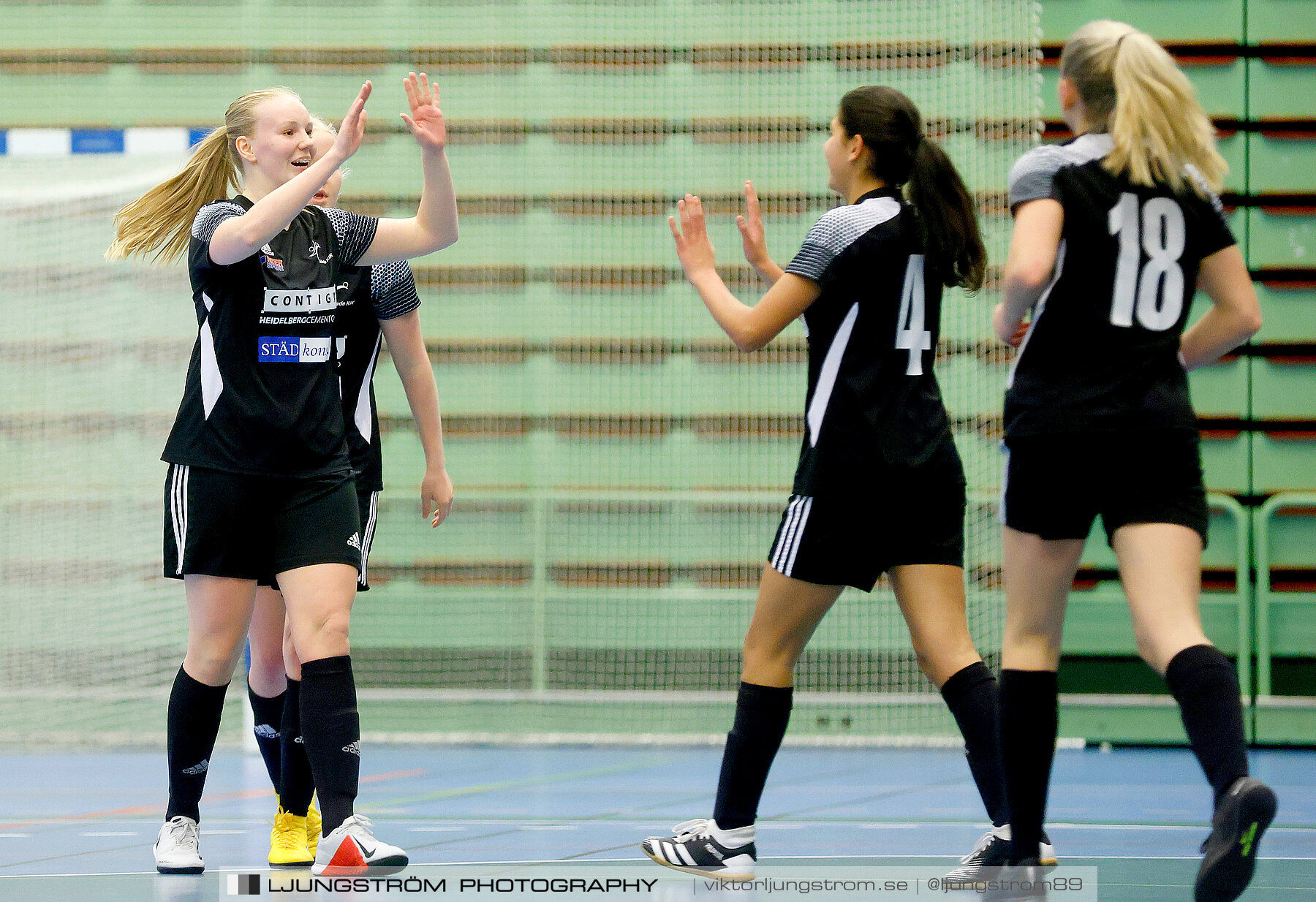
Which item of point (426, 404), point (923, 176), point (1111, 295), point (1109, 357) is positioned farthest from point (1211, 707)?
point (426, 404)

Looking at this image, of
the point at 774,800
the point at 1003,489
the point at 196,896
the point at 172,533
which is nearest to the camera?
the point at 1003,489

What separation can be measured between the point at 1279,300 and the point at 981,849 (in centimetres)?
419

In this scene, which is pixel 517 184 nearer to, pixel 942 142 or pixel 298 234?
pixel 942 142

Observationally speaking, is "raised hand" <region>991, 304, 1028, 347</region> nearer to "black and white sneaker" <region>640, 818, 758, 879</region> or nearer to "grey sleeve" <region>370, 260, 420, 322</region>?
"black and white sneaker" <region>640, 818, 758, 879</region>

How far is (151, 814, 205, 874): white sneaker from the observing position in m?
3.42

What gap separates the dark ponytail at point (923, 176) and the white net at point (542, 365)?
138 inches

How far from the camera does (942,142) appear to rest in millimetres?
6777

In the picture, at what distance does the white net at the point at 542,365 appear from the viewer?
21.5 ft

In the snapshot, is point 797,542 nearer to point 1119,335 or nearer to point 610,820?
point 1119,335

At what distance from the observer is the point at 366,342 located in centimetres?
375

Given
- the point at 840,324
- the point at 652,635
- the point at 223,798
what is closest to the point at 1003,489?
the point at 840,324

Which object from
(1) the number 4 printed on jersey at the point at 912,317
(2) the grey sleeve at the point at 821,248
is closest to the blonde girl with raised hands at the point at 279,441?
(2) the grey sleeve at the point at 821,248

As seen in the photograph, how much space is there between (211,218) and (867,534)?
1.52 m

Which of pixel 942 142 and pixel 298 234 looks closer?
pixel 298 234
